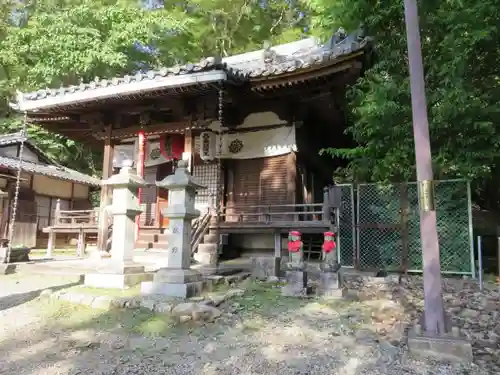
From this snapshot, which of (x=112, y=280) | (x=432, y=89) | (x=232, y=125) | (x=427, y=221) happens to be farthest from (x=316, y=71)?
(x=112, y=280)

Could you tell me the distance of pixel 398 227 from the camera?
776 cm

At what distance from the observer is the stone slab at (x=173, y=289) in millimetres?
6129

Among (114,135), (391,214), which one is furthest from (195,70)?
(391,214)

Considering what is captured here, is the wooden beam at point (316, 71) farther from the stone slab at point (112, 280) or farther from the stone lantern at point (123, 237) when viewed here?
the stone slab at point (112, 280)

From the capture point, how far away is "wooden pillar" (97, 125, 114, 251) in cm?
1073

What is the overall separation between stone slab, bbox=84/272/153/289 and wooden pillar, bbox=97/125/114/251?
3.38 meters

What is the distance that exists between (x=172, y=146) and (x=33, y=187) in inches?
485

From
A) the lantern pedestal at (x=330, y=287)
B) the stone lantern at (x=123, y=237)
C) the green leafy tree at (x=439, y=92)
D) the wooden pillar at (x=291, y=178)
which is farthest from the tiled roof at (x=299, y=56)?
the lantern pedestal at (x=330, y=287)

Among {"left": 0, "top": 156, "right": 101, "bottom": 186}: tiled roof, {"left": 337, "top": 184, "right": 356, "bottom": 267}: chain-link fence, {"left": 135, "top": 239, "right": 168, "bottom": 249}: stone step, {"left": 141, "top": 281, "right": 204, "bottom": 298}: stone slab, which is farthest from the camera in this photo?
{"left": 0, "top": 156, "right": 101, "bottom": 186}: tiled roof

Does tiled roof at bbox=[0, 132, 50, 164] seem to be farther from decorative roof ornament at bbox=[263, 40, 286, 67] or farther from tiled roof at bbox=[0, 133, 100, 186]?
decorative roof ornament at bbox=[263, 40, 286, 67]

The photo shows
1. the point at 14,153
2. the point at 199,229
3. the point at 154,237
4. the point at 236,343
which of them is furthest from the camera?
the point at 14,153

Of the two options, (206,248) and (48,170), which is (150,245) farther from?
(48,170)

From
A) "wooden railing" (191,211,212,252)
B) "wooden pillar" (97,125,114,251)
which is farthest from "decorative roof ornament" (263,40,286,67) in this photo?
"wooden pillar" (97,125,114,251)

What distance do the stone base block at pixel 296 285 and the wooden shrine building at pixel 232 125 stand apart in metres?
2.52
